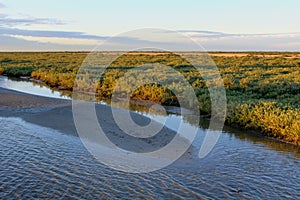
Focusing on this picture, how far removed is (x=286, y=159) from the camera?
9086 millimetres

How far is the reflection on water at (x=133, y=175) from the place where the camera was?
6.41m

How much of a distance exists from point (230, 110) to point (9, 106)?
29.7 ft

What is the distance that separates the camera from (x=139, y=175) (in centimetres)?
731

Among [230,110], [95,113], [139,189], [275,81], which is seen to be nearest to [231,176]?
[139,189]

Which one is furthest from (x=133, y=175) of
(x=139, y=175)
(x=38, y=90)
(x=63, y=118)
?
(x=38, y=90)

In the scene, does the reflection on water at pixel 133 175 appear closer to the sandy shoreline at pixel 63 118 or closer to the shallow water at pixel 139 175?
the shallow water at pixel 139 175

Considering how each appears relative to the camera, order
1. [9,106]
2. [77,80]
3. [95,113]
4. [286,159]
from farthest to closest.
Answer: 1. [77,80]
2. [9,106]
3. [95,113]
4. [286,159]

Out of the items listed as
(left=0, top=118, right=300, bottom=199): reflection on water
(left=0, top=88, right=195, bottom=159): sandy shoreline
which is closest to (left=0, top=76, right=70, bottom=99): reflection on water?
(left=0, top=88, right=195, bottom=159): sandy shoreline

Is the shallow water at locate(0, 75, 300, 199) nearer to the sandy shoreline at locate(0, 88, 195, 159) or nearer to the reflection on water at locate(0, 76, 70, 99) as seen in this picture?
the sandy shoreline at locate(0, 88, 195, 159)

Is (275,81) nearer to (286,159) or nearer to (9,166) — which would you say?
(286,159)

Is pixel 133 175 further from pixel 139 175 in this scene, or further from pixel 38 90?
pixel 38 90

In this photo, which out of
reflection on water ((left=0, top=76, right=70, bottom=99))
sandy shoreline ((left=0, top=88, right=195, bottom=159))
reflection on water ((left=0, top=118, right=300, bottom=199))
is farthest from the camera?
reflection on water ((left=0, top=76, right=70, bottom=99))

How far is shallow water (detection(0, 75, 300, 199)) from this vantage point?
21.1 ft

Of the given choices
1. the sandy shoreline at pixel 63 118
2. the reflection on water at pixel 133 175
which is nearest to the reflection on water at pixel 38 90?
the sandy shoreline at pixel 63 118
